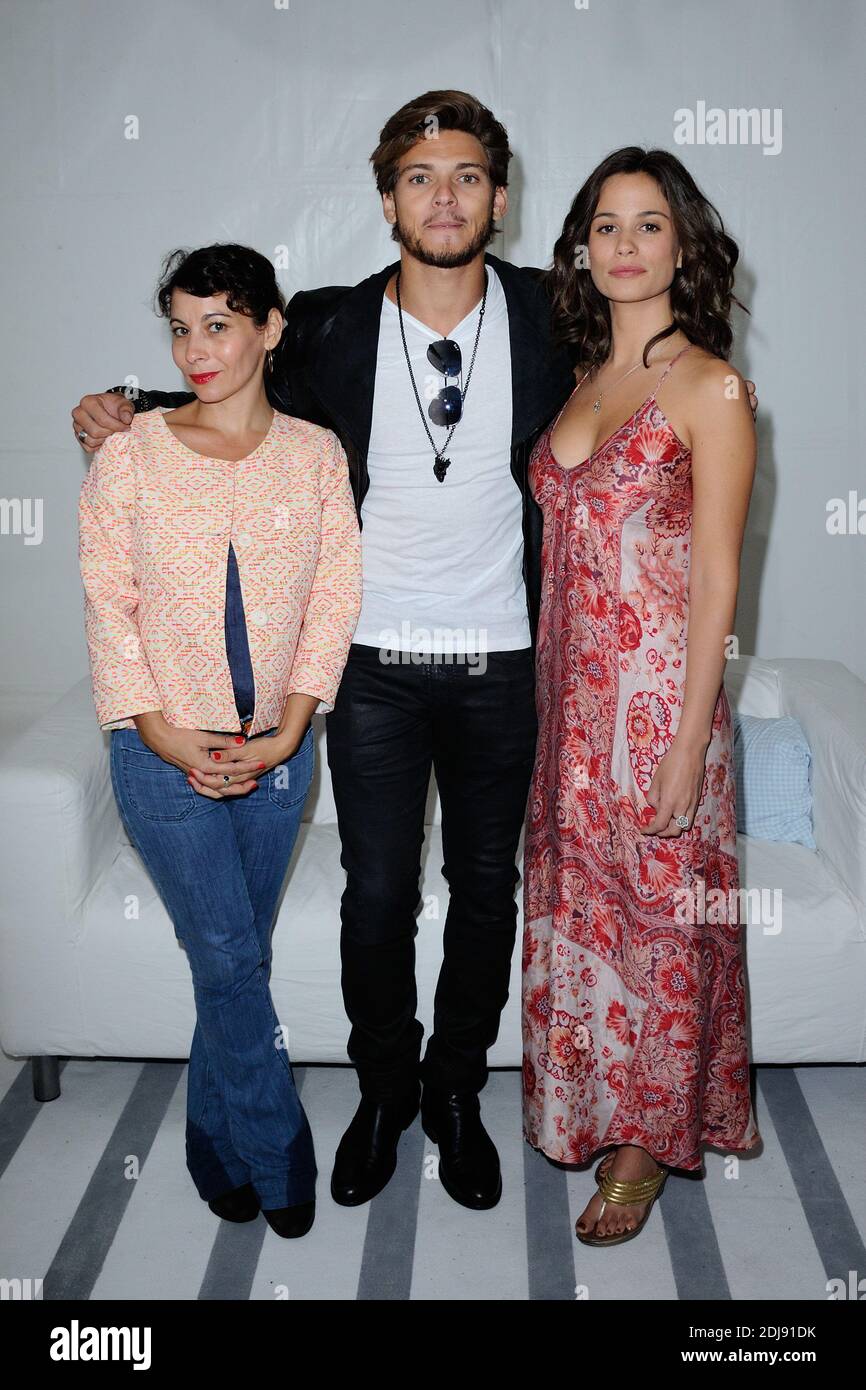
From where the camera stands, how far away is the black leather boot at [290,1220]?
6.41 ft

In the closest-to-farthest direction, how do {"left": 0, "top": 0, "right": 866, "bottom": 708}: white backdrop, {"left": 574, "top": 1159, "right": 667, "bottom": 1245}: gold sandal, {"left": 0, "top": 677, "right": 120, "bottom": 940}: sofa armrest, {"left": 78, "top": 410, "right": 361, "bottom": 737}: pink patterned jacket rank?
{"left": 78, "top": 410, "right": 361, "bottom": 737}: pink patterned jacket < {"left": 574, "top": 1159, "right": 667, "bottom": 1245}: gold sandal < {"left": 0, "top": 677, "right": 120, "bottom": 940}: sofa armrest < {"left": 0, "top": 0, "right": 866, "bottom": 708}: white backdrop

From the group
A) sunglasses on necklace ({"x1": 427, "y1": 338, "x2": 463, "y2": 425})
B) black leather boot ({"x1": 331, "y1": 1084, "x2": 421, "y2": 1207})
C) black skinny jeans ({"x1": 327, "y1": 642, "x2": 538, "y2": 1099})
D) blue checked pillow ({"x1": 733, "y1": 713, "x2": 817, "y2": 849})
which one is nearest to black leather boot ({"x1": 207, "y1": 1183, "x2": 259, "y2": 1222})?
black leather boot ({"x1": 331, "y1": 1084, "x2": 421, "y2": 1207})

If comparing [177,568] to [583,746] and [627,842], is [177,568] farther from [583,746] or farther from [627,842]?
[627,842]

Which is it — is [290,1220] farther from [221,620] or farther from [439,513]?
[439,513]

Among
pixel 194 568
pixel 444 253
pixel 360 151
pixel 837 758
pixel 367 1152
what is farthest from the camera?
pixel 360 151

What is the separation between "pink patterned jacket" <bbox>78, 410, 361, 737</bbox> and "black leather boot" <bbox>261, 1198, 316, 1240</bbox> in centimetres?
77

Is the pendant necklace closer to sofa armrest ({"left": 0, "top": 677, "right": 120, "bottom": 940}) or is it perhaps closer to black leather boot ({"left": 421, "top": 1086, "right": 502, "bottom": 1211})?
sofa armrest ({"left": 0, "top": 677, "right": 120, "bottom": 940})

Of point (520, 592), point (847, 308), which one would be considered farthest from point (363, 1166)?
point (847, 308)

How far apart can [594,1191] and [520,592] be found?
1.00m

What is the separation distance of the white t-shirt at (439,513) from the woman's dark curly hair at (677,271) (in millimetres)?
133

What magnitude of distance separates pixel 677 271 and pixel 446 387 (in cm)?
36

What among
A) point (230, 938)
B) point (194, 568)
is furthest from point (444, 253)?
point (230, 938)

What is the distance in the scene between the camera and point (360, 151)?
294 centimetres

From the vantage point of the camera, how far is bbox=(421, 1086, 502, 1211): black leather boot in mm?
2041
